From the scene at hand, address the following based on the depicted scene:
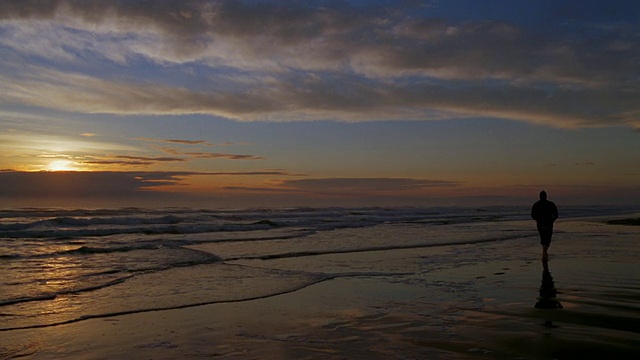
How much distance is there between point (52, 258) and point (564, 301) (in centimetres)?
1476

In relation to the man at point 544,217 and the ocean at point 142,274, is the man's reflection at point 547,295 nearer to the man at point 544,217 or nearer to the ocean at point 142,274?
the man at point 544,217

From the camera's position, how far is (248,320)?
7.66 metres

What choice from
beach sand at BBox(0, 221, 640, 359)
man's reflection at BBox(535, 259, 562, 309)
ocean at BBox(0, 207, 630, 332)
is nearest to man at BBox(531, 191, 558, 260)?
beach sand at BBox(0, 221, 640, 359)

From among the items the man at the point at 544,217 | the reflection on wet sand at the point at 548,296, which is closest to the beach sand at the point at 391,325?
the reflection on wet sand at the point at 548,296

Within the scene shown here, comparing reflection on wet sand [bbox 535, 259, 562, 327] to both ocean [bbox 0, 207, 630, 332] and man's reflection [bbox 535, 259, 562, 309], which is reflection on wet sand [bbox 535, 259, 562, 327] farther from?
ocean [bbox 0, 207, 630, 332]

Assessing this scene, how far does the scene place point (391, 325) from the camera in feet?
23.4

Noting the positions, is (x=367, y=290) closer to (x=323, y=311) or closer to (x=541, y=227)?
(x=323, y=311)

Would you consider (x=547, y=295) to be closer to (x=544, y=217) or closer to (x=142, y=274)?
(x=544, y=217)

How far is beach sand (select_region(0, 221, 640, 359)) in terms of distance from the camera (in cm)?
590

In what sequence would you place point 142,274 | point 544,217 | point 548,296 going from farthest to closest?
point 544,217, point 142,274, point 548,296

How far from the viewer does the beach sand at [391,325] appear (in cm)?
590

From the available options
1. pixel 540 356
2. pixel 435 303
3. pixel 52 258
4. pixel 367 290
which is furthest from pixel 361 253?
pixel 540 356

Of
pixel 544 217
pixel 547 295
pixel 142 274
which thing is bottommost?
pixel 142 274

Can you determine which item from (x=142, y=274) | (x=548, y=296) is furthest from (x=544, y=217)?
(x=142, y=274)
